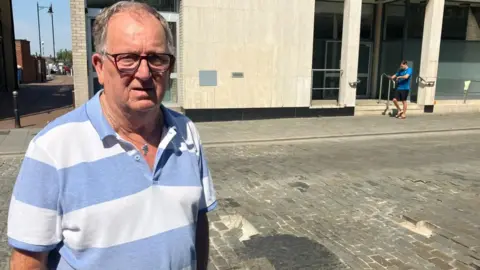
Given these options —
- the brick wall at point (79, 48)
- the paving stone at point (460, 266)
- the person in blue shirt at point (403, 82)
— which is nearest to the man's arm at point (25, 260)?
the paving stone at point (460, 266)

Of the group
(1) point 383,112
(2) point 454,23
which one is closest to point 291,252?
(1) point 383,112

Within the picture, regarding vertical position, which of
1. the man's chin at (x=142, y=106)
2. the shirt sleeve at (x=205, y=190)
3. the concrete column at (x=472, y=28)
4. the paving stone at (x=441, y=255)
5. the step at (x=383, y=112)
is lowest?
the paving stone at (x=441, y=255)

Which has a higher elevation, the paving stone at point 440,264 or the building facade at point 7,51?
the building facade at point 7,51

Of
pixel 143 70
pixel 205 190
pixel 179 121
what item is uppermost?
pixel 143 70


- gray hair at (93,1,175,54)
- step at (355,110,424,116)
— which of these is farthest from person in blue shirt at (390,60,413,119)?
gray hair at (93,1,175,54)

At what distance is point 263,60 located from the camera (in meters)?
12.8

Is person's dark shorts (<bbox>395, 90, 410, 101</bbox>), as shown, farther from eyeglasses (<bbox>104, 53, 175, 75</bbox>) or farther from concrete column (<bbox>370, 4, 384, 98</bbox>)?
eyeglasses (<bbox>104, 53, 175, 75</bbox>)

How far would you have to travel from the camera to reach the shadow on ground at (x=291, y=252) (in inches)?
151

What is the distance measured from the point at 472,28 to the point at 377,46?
4.23 meters

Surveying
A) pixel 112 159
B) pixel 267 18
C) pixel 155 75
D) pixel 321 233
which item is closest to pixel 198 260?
pixel 112 159

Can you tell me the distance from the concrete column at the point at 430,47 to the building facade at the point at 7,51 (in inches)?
821

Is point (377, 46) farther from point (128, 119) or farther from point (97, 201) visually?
point (97, 201)

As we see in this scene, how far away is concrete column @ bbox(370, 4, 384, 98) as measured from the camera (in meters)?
17.2

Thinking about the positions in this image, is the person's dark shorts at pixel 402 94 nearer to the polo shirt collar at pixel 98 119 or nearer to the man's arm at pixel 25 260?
the polo shirt collar at pixel 98 119
